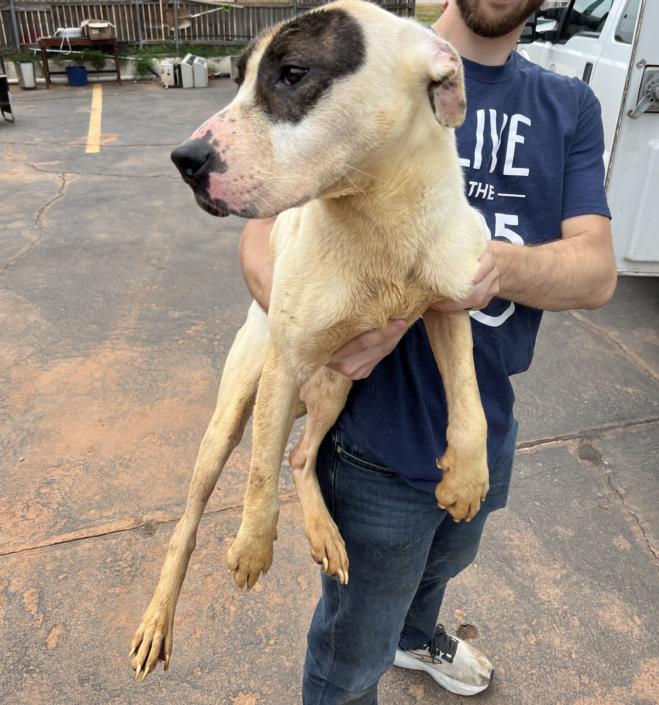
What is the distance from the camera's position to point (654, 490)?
359 centimetres

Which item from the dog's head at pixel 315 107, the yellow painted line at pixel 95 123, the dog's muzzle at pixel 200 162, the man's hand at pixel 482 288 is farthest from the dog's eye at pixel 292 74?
the yellow painted line at pixel 95 123

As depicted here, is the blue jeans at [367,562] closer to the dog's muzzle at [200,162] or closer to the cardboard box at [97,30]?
the dog's muzzle at [200,162]

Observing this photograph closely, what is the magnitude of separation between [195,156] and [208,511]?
7.99 feet

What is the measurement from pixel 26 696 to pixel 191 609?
0.69m

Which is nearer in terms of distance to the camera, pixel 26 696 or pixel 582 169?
pixel 582 169

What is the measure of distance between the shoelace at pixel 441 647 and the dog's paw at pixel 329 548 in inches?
35.9

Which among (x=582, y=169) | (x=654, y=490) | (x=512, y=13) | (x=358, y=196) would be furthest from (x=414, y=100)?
(x=654, y=490)

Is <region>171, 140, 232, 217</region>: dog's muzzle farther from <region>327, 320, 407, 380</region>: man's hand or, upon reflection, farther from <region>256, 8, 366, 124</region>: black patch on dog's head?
<region>327, 320, 407, 380</region>: man's hand

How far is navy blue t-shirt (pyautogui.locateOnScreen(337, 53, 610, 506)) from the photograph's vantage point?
1787mm

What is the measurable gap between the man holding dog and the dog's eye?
2.07 ft

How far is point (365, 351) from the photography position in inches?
64.8

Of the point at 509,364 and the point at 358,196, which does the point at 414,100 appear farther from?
the point at 509,364

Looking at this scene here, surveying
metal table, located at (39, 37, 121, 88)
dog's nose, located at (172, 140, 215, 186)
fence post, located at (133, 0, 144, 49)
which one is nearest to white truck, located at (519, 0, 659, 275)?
dog's nose, located at (172, 140, 215, 186)

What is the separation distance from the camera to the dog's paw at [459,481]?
5.52ft
